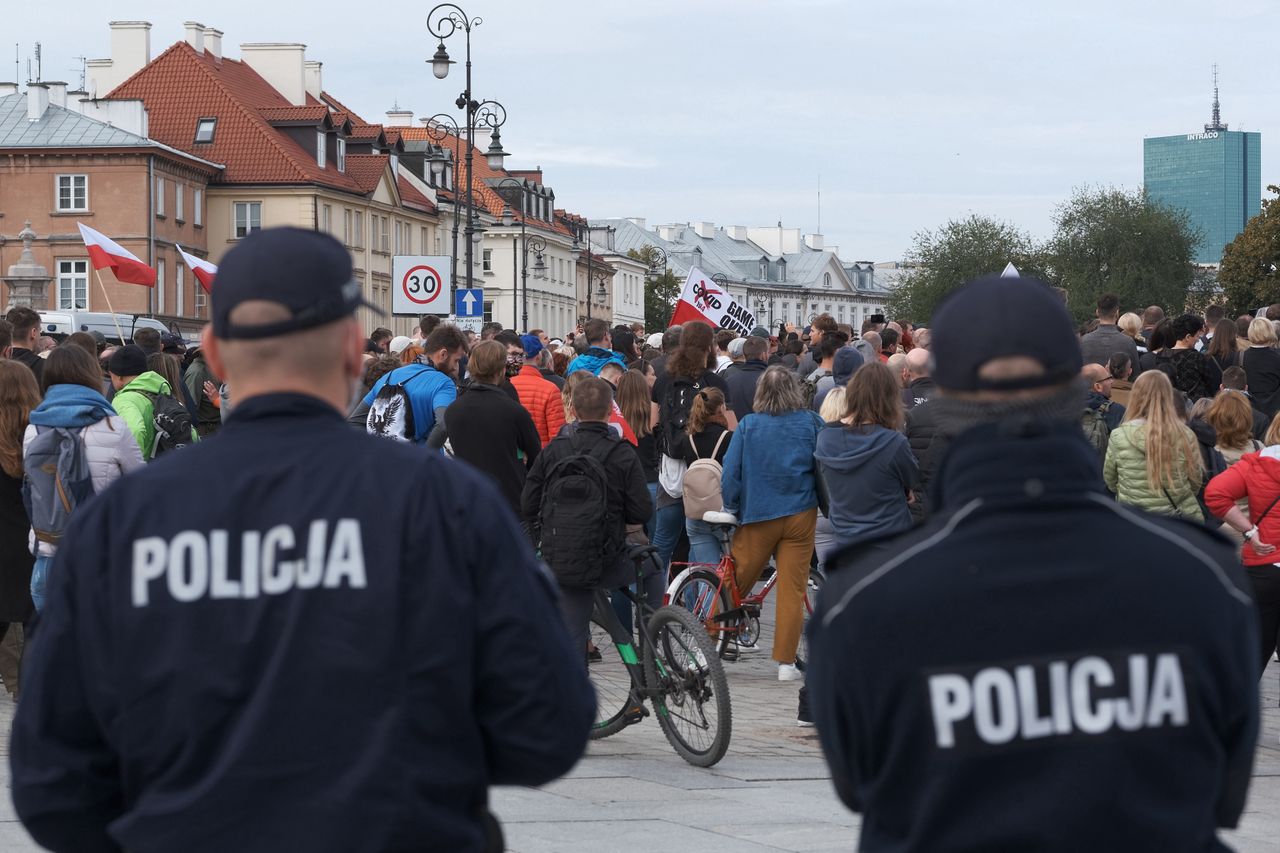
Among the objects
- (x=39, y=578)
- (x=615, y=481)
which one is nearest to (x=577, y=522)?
(x=615, y=481)

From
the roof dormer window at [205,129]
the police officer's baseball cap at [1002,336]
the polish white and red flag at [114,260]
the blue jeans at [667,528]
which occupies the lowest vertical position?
the blue jeans at [667,528]

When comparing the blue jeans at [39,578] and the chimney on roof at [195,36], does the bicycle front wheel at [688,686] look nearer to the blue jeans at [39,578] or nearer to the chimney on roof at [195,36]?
the blue jeans at [39,578]

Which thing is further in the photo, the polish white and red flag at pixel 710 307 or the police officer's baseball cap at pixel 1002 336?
the polish white and red flag at pixel 710 307

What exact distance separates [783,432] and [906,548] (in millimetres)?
7719

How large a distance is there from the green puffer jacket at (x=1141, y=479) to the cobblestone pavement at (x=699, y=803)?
1279mm

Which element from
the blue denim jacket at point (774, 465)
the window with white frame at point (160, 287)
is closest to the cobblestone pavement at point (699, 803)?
the blue denim jacket at point (774, 465)

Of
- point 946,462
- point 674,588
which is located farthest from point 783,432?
point 946,462

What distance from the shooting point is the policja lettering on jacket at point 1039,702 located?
2.46 meters

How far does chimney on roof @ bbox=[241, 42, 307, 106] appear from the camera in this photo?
7825 centimetres

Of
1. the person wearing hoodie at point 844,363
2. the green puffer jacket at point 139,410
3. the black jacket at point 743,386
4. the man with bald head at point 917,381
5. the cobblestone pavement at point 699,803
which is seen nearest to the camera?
the cobblestone pavement at point 699,803

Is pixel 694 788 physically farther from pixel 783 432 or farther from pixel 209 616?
pixel 209 616

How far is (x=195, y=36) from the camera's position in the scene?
73.0 metres

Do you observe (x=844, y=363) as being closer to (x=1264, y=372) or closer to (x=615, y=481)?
(x=1264, y=372)

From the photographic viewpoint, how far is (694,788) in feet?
26.2
